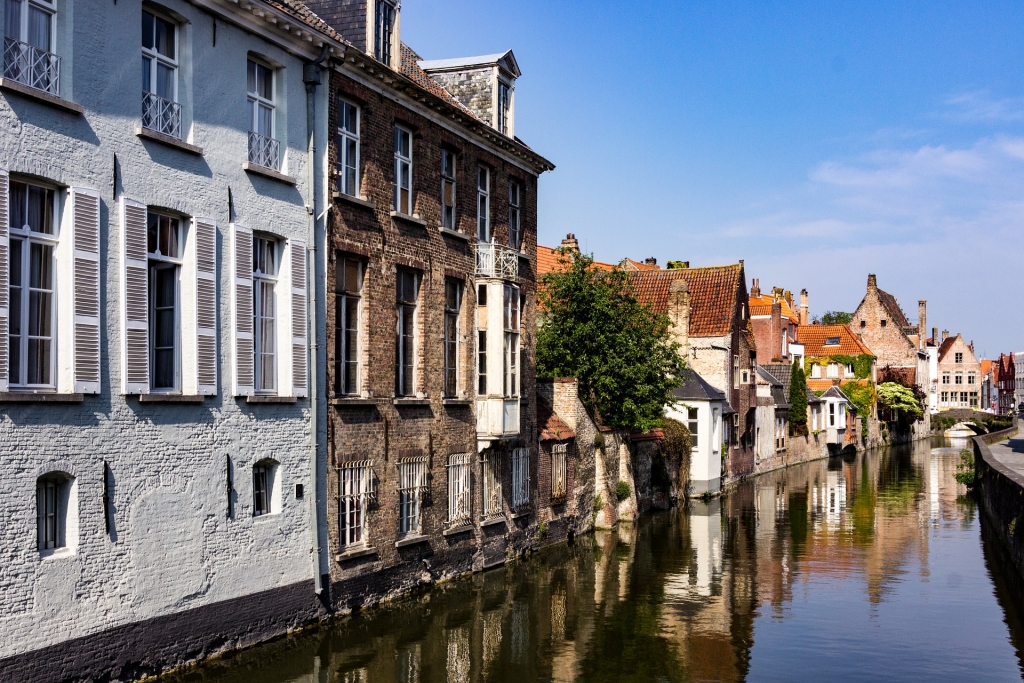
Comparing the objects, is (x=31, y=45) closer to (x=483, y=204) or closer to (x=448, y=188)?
(x=448, y=188)

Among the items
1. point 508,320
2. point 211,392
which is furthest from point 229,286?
point 508,320

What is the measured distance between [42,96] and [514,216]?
14168mm

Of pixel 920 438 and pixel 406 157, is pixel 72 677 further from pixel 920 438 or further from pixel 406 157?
pixel 920 438

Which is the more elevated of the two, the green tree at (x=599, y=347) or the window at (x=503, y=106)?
the window at (x=503, y=106)

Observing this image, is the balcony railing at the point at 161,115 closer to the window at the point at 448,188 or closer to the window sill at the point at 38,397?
the window sill at the point at 38,397

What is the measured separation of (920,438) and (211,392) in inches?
3557

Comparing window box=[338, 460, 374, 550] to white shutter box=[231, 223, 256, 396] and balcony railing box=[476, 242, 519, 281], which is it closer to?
white shutter box=[231, 223, 256, 396]

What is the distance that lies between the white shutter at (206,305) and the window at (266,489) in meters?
1.87

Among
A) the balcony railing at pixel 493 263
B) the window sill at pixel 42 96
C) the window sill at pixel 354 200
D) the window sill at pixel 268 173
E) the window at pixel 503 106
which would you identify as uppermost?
the window at pixel 503 106

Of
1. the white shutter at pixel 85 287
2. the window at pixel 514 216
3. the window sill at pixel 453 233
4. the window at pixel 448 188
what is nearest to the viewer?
the white shutter at pixel 85 287

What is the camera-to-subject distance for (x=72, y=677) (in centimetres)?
1171

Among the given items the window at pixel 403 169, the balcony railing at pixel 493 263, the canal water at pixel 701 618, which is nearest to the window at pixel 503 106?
the balcony railing at pixel 493 263

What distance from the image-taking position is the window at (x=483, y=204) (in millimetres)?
22578

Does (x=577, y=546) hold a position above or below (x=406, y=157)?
below
